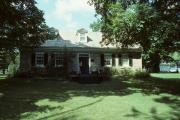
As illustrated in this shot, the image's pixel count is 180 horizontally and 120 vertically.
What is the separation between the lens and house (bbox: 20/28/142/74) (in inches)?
1409

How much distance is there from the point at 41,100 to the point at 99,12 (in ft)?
32.9

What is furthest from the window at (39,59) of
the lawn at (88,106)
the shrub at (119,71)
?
the lawn at (88,106)

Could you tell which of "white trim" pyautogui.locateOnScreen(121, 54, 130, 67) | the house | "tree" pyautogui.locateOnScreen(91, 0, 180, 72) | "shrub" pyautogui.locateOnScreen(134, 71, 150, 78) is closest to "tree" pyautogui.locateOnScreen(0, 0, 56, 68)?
"tree" pyautogui.locateOnScreen(91, 0, 180, 72)

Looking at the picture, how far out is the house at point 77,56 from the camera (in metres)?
35.8

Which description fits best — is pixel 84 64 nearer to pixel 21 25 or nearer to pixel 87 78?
pixel 87 78

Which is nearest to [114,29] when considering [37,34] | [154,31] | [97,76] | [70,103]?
[154,31]

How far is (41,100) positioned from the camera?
17328 millimetres

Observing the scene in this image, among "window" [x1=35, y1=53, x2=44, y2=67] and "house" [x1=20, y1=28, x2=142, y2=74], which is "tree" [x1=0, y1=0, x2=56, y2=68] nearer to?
"house" [x1=20, y1=28, x2=142, y2=74]

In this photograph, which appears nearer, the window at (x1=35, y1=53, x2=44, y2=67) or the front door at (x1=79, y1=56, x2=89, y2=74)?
the window at (x1=35, y1=53, x2=44, y2=67)

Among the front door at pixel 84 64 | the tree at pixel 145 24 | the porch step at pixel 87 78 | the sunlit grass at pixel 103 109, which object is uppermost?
the tree at pixel 145 24

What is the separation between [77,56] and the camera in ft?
121

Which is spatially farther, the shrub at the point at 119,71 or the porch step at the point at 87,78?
the shrub at the point at 119,71

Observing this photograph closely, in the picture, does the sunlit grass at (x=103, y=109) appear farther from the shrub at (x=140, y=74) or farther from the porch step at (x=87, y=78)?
the shrub at (x=140, y=74)

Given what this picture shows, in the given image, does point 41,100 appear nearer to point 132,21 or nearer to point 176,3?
point 132,21
